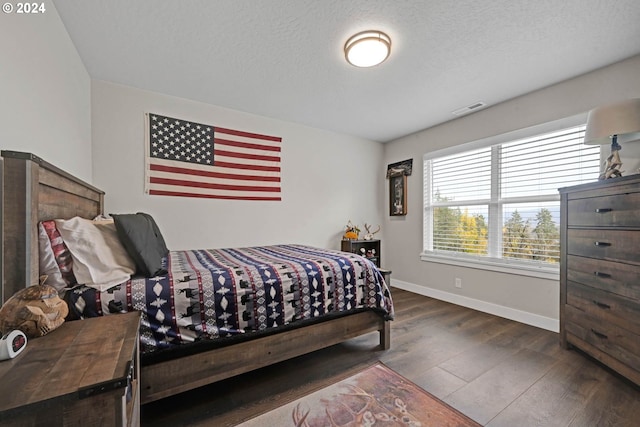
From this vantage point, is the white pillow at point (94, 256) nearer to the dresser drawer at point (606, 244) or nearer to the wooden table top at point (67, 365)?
the wooden table top at point (67, 365)

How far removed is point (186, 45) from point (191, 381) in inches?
92.2

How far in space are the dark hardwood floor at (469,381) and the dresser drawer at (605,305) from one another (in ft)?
1.29

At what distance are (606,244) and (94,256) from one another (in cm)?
325

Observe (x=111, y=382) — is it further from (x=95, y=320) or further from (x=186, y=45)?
(x=186, y=45)

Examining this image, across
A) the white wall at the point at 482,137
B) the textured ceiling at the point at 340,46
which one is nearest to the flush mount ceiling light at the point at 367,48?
the textured ceiling at the point at 340,46

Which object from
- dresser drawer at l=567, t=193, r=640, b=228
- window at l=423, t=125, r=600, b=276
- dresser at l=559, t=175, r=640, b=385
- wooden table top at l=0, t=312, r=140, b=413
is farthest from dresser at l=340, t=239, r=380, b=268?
wooden table top at l=0, t=312, r=140, b=413

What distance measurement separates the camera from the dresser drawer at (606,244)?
1625mm

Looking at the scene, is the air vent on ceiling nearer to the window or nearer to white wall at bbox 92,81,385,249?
the window

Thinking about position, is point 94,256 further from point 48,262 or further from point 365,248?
point 365,248

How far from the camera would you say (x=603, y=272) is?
5.90ft

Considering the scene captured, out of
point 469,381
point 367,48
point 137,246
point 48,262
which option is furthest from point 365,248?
point 48,262

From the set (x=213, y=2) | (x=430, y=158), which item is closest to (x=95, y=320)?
(x=213, y=2)

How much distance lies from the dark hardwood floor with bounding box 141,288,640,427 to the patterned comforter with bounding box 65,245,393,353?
40 centimetres

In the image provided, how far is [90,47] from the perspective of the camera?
203 cm
